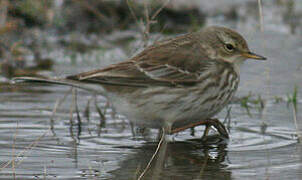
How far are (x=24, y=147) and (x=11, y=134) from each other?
0.49 m

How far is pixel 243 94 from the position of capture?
Answer: 7.58 metres

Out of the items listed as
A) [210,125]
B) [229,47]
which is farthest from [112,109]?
[229,47]

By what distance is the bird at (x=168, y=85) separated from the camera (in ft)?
17.9

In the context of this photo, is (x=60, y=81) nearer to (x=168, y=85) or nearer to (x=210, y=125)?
(x=168, y=85)

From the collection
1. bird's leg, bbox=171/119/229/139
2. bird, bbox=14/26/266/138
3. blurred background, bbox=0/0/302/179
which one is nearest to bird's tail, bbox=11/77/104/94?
bird, bbox=14/26/266/138

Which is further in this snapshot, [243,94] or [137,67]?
[243,94]

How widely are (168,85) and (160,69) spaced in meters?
0.17

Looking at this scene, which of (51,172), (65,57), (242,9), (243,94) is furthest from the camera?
(242,9)

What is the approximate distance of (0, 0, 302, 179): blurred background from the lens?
4.92 meters

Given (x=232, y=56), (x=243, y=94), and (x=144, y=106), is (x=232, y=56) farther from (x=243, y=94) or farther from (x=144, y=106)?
(x=243, y=94)

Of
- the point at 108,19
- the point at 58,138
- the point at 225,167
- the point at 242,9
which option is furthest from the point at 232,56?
the point at 242,9

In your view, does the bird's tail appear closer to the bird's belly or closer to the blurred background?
the bird's belly

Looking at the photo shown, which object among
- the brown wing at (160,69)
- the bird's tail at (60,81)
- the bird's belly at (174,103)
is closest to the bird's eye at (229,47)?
the brown wing at (160,69)

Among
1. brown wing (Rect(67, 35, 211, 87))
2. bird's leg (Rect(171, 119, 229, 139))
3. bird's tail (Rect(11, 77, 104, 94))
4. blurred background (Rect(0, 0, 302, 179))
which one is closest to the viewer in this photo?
blurred background (Rect(0, 0, 302, 179))
